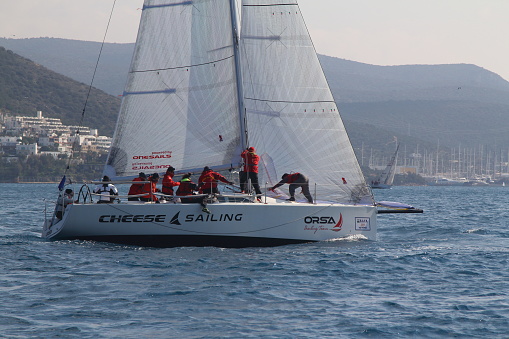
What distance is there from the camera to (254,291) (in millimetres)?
12758

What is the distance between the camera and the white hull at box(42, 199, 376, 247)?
55.8 feet

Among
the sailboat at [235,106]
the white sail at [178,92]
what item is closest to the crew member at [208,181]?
the sailboat at [235,106]

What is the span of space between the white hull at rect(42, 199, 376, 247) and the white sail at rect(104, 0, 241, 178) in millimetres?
2521

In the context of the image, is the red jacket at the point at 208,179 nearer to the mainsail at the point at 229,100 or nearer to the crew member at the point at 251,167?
the crew member at the point at 251,167

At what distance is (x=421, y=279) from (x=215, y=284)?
3808mm

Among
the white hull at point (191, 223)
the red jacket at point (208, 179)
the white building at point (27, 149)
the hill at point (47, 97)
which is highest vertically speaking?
the hill at point (47, 97)

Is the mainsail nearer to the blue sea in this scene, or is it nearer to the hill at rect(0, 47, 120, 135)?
the blue sea

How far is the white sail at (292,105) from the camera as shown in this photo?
62.6 feet

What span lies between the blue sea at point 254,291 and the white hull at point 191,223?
274 mm

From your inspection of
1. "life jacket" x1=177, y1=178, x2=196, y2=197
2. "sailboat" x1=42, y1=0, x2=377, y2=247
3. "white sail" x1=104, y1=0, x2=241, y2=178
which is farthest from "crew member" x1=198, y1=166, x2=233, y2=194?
"white sail" x1=104, y1=0, x2=241, y2=178

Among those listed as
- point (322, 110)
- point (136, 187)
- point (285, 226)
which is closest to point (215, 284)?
point (285, 226)

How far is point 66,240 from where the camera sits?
18.0m

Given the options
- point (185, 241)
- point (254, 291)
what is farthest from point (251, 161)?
point (254, 291)

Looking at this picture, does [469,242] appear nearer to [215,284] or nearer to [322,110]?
[322,110]
